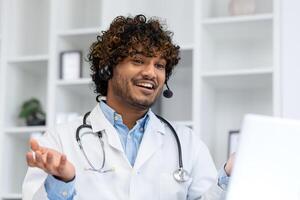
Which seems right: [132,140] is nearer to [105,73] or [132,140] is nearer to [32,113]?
[105,73]

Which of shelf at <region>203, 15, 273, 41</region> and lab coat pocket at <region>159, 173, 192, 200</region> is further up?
shelf at <region>203, 15, 273, 41</region>

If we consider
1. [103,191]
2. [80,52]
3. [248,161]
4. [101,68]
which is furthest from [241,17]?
[248,161]

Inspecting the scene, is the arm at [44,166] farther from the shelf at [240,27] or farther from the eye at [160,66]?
the shelf at [240,27]

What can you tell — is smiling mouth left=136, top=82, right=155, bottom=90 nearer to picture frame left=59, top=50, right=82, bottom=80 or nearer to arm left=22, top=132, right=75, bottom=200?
arm left=22, top=132, right=75, bottom=200

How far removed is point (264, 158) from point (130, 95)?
0.73 meters

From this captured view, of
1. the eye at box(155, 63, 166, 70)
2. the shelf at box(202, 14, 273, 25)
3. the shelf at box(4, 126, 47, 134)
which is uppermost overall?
the shelf at box(202, 14, 273, 25)

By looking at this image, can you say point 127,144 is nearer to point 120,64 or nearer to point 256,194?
point 120,64

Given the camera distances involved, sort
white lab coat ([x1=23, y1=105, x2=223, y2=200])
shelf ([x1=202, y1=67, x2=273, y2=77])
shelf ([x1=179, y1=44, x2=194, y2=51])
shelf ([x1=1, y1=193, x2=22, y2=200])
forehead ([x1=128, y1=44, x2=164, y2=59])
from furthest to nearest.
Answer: shelf ([x1=1, y1=193, x2=22, y2=200]) → shelf ([x1=179, y1=44, x2=194, y2=51]) → shelf ([x1=202, y1=67, x2=273, y2=77]) → forehead ([x1=128, y1=44, x2=164, y2=59]) → white lab coat ([x1=23, y1=105, x2=223, y2=200])

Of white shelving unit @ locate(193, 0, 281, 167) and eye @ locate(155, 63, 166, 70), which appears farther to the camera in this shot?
white shelving unit @ locate(193, 0, 281, 167)

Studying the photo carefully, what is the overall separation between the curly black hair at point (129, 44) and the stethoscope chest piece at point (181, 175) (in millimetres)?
335

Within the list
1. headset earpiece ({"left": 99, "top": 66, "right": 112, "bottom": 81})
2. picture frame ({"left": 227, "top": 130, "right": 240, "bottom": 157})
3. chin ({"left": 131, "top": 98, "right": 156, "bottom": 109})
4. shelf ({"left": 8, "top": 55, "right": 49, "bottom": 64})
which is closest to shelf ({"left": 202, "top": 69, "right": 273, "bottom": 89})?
picture frame ({"left": 227, "top": 130, "right": 240, "bottom": 157})

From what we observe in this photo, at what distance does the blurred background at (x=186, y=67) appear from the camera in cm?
317

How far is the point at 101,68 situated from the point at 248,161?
0.91 m

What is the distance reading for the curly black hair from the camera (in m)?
1.97
